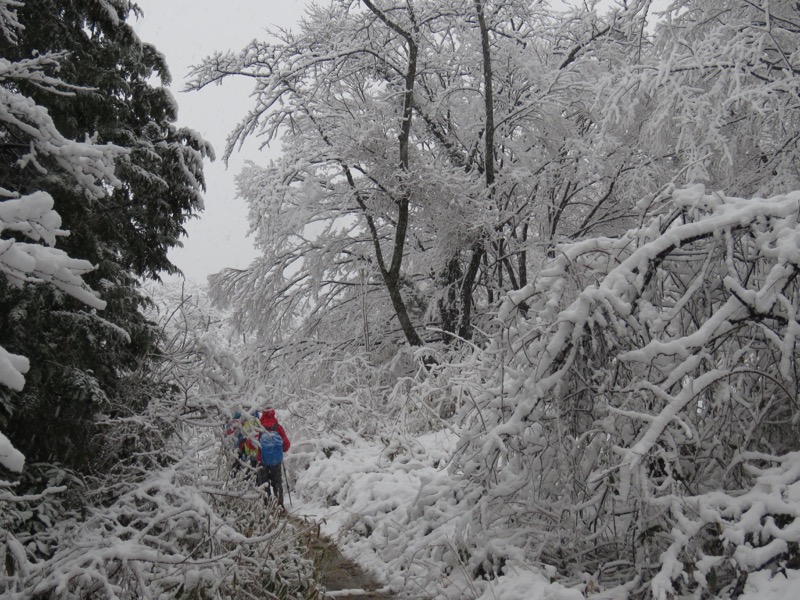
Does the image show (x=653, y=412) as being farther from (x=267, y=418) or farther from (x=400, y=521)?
(x=267, y=418)

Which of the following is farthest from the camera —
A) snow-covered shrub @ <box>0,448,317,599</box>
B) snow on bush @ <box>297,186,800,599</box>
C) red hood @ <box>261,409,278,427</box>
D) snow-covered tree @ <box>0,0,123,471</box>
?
red hood @ <box>261,409,278,427</box>

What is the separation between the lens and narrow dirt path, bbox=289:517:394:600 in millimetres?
5301

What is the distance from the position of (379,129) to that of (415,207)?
191 cm

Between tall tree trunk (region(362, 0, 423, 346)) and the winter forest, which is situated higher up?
tall tree trunk (region(362, 0, 423, 346))

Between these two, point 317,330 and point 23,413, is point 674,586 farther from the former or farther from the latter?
point 317,330

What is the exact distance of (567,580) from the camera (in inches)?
164

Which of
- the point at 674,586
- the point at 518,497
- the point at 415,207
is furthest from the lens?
the point at 415,207

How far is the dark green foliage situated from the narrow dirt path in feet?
7.46

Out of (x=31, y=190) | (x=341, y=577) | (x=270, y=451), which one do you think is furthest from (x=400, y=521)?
(x=31, y=190)

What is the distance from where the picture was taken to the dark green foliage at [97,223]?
4.07m

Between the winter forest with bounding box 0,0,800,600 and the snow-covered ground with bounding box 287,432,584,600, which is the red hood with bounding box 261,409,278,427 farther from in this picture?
the winter forest with bounding box 0,0,800,600

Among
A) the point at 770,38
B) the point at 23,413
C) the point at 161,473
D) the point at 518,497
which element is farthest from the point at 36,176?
the point at 770,38

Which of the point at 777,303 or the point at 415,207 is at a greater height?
the point at 415,207

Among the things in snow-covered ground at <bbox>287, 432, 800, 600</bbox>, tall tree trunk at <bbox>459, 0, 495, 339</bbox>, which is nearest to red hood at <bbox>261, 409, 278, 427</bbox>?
snow-covered ground at <bbox>287, 432, 800, 600</bbox>
